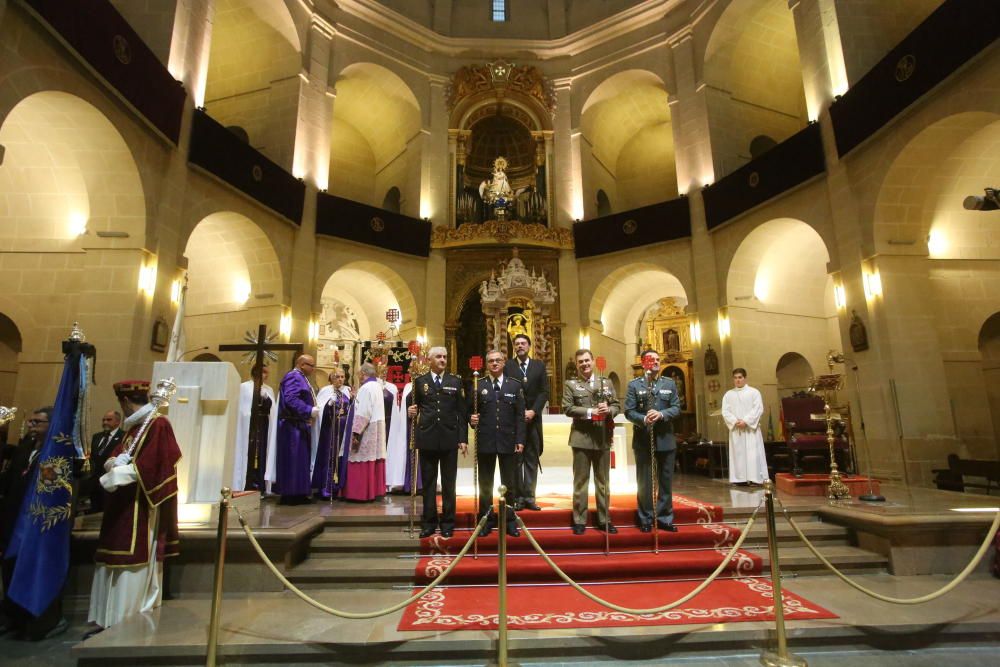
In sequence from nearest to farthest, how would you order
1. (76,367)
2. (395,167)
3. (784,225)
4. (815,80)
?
(76,367), (815,80), (784,225), (395,167)

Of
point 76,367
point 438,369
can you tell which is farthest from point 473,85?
point 76,367

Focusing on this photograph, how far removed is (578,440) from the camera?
16.4 feet

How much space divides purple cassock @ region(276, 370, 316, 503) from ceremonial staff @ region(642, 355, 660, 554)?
3.80 metres

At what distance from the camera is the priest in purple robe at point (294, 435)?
20.0 ft

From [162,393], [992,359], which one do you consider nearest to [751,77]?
[992,359]

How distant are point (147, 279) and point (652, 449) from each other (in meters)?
8.64

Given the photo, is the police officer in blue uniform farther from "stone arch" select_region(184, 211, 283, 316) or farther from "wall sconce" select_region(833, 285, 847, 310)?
"stone arch" select_region(184, 211, 283, 316)

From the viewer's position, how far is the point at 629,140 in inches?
747

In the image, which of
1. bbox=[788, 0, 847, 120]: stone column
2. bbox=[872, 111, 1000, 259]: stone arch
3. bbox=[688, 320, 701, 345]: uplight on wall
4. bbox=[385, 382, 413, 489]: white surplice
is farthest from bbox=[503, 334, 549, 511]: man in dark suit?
bbox=[788, 0, 847, 120]: stone column

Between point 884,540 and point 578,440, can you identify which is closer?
point 884,540

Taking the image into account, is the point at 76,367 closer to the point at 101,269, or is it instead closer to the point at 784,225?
the point at 101,269

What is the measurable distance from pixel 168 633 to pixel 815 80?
535 inches

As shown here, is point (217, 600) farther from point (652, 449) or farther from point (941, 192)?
point (941, 192)

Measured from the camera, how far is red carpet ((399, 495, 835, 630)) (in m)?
3.59
